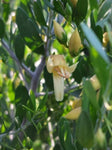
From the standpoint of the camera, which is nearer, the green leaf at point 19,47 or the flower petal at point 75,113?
the flower petal at point 75,113

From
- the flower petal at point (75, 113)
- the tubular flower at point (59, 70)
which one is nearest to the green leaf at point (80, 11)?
the tubular flower at point (59, 70)

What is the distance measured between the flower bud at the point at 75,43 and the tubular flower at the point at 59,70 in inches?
1.6

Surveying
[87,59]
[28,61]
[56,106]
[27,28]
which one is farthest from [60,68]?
[28,61]

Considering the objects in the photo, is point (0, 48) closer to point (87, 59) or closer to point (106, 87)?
point (87, 59)

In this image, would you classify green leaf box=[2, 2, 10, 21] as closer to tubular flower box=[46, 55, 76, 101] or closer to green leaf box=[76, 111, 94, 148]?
tubular flower box=[46, 55, 76, 101]

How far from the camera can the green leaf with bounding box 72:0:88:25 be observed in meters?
0.89

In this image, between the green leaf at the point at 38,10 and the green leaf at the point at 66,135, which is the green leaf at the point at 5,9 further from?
the green leaf at the point at 66,135

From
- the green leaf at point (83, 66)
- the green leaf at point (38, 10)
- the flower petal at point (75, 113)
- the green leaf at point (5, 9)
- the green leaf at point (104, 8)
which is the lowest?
the flower petal at point (75, 113)

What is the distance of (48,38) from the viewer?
1076 mm

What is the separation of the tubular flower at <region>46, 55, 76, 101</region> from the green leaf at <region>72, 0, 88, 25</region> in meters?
0.12

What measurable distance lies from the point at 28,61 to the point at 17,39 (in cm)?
14

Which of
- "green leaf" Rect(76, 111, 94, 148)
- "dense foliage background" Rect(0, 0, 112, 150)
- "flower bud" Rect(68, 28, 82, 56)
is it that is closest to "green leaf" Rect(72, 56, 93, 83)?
"dense foliage background" Rect(0, 0, 112, 150)

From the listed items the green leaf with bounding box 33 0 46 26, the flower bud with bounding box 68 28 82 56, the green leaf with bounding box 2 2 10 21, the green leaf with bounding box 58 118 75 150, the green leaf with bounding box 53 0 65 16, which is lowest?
the green leaf with bounding box 58 118 75 150

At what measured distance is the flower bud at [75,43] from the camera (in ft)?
2.80
